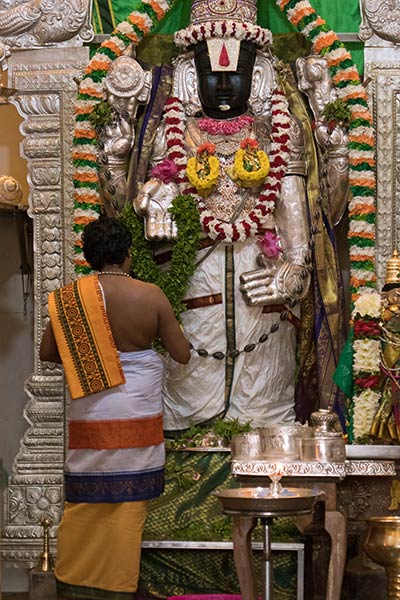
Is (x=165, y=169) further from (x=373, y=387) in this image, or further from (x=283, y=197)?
(x=373, y=387)

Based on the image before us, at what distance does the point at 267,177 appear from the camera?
7441 millimetres

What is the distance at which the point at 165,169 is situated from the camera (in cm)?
742

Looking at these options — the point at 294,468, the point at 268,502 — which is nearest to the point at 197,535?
the point at 294,468

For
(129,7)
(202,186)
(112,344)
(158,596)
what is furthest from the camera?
(129,7)

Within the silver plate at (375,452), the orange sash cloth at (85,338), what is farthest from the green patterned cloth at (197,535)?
the orange sash cloth at (85,338)

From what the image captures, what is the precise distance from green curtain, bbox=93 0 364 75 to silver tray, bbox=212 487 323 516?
12.3 ft

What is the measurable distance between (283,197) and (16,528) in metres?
2.56

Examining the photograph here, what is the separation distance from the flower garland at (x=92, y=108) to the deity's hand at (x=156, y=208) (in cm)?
30

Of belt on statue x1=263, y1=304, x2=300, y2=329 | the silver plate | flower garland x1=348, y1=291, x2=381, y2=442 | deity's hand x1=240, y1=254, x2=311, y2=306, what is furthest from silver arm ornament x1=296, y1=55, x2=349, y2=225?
the silver plate

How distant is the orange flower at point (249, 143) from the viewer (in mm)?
7406

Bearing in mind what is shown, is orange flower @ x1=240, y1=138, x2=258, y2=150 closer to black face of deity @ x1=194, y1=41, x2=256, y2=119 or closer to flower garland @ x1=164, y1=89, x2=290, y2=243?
flower garland @ x1=164, y1=89, x2=290, y2=243

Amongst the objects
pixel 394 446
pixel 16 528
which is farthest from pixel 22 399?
pixel 394 446

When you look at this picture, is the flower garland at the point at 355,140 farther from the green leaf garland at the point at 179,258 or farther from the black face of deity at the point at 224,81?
the green leaf garland at the point at 179,258

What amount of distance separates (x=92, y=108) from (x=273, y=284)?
1485 mm
